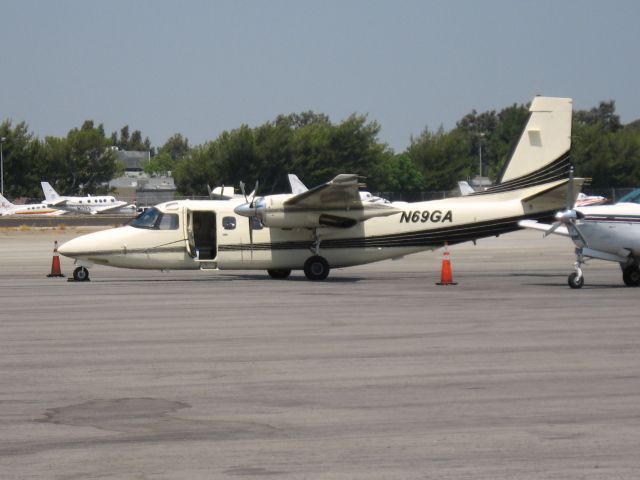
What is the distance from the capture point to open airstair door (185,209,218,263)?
26.3m

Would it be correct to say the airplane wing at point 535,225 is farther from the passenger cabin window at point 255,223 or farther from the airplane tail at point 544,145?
the passenger cabin window at point 255,223

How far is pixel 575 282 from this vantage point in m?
22.1

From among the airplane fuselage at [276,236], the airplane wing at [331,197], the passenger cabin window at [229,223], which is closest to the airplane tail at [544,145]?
the airplane fuselage at [276,236]

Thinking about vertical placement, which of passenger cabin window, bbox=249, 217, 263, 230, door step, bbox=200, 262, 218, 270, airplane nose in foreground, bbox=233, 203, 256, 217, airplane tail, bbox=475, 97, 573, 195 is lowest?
door step, bbox=200, 262, 218, 270

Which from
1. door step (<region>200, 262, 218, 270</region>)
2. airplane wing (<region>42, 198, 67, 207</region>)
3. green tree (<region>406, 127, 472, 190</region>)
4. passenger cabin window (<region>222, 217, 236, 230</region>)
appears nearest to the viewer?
door step (<region>200, 262, 218, 270</region>)

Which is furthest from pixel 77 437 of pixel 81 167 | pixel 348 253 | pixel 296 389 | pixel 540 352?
pixel 81 167

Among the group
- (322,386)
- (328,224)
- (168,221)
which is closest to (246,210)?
(168,221)

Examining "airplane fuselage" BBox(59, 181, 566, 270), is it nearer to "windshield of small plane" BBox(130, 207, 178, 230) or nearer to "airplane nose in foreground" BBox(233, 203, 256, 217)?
"windshield of small plane" BBox(130, 207, 178, 230)

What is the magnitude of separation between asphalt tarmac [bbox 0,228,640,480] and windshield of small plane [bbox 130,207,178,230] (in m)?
5.20

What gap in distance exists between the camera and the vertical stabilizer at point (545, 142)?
86.5ft

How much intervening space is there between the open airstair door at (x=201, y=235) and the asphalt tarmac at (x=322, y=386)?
5.12m

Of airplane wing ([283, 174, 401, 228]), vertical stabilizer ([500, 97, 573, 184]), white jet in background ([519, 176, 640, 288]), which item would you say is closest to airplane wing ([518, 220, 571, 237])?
vertical stabilizer ([500, 97, 573, 184])

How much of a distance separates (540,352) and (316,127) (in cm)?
8972

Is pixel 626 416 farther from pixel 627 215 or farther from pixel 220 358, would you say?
pixel 627 215
